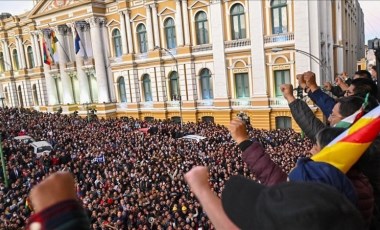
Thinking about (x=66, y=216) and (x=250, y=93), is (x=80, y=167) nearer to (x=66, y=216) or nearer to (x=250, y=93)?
(x=250, y=93)

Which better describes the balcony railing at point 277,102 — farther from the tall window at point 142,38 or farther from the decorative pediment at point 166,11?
the tall window at point 142,38

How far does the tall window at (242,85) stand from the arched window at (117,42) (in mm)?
12808

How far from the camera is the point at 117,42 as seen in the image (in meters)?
33.7

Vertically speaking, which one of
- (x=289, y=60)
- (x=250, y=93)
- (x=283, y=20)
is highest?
(x=283, y=20)

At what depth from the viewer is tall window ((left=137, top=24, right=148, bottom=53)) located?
1244 inches

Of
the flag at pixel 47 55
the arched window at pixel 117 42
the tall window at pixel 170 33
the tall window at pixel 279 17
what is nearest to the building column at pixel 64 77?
the flag at pixel 47 55

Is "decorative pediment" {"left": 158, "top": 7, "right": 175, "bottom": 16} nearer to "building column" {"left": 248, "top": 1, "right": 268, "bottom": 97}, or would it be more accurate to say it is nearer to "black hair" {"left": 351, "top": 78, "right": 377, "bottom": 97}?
"building column" {"left": 248, "top": 1, "right": 268, "bottom": 97}

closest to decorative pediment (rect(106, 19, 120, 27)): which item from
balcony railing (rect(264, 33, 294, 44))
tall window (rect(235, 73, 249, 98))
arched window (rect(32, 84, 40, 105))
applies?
tall window (rect(235, 73, 249, 98))

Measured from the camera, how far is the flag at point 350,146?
78.0 inches

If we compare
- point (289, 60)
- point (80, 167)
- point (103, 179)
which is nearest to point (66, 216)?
point (103, 179)

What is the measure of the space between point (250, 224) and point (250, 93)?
25.7 metres

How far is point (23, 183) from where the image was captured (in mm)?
14781

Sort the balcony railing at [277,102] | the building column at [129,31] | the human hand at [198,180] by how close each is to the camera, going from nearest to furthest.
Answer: the human hand at [198,180] → the balcony railing at [277,102] → the building column at [129,31]

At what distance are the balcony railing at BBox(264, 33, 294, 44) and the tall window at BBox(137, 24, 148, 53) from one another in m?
11.8
